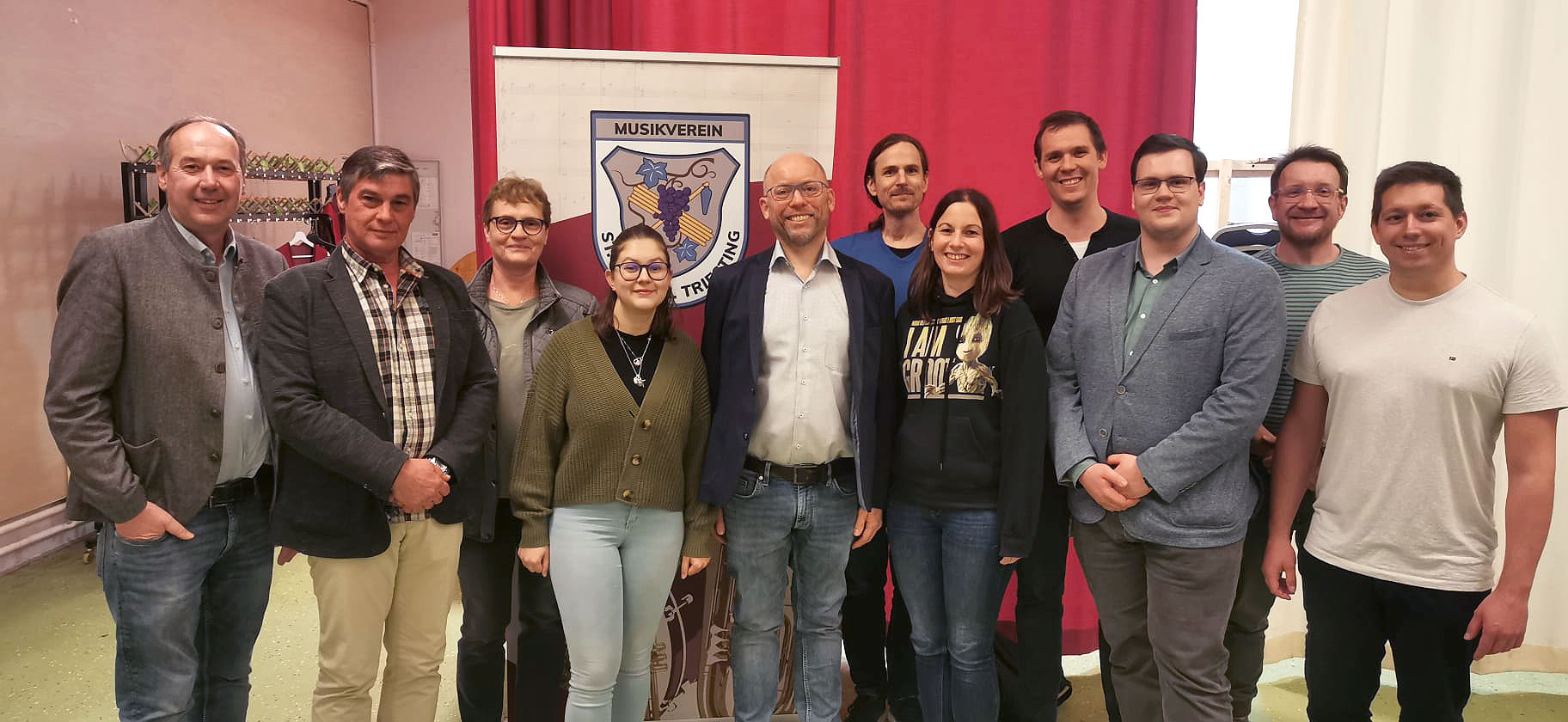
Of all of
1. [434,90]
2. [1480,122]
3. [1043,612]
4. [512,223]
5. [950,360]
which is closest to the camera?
[950,360]

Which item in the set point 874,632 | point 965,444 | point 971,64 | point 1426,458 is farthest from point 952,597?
point 971,64

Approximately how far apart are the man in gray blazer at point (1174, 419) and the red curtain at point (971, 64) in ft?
5.14

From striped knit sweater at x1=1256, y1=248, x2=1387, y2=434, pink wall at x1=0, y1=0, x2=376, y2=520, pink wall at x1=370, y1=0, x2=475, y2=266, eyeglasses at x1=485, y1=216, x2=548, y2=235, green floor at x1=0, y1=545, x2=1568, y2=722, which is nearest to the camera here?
striped knit sweater at x1=1256, y1=248, x2=1387, y2=434

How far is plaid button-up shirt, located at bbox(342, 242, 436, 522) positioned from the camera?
1916 mm

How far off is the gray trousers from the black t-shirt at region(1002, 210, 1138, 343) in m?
0.60

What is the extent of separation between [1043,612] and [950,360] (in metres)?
0.88

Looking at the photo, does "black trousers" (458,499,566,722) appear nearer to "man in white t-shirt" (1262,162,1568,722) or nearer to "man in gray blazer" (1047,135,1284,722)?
"man in gray blazer" (1047,135,1284,722)

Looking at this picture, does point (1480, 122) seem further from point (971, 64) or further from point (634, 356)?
point (634, 356)

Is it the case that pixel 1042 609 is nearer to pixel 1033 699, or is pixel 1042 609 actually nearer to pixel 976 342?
pixel 1033 699

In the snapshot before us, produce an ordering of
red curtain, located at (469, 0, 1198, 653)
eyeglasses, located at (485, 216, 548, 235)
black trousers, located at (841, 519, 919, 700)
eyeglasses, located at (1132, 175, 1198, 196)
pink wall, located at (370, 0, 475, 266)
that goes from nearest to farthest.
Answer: eyeglasses, located at (1132, 175, 1198, 196)
eyeglasses, located at (485, 216, 548, 235)
black trousers, located at (841, 519, 919, 700)
red curtain, located at (469, 0, 1198, 653)
pink wall, located at (370, 0, 475, 266)

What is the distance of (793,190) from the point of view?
218cm

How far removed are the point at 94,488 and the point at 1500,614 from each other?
290 centimetres

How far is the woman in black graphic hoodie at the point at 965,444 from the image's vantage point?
6.60 ft

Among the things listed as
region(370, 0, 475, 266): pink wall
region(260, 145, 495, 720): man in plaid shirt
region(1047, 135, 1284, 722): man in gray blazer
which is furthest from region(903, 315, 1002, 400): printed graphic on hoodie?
region(370, 0, 475, 266): pink wall
